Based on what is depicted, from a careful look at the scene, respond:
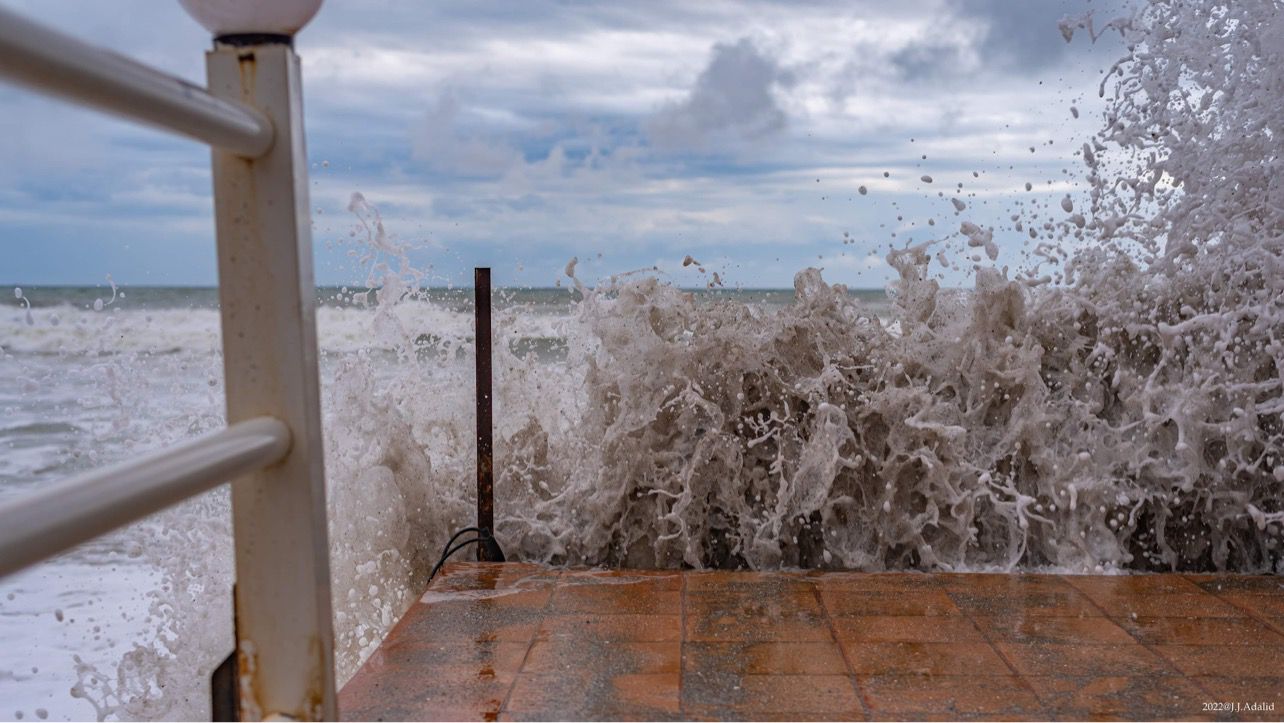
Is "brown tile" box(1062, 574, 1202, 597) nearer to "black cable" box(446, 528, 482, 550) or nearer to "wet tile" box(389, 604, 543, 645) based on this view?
"wet tile" box(389, 604, 543, 645)

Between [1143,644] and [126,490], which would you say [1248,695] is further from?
[126,490]

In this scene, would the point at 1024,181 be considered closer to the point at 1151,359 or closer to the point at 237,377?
the point at 1151,359

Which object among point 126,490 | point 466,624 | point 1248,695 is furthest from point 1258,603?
point 126,490

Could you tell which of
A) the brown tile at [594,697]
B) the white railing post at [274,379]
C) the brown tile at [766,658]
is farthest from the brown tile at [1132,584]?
the white railing post at [274,379]

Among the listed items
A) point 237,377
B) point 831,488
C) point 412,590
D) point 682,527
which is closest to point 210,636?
point 412,590

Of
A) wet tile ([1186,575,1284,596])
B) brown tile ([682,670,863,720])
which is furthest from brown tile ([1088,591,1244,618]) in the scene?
Result: brown tile ([682,670,863,720])

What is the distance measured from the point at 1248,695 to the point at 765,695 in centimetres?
111

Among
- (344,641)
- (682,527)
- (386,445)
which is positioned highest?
(386,445)

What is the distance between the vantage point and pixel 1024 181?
413 cm

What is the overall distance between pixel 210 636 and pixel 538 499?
122 cm

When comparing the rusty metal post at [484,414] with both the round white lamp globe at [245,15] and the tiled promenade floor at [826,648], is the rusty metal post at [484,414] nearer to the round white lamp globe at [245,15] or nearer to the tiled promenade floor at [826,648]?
the tiled promenade floor at [826,648]

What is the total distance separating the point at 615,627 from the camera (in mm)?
3023

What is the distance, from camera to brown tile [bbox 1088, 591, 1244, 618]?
3.13m

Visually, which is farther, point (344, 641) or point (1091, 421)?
point (1091, 421)
